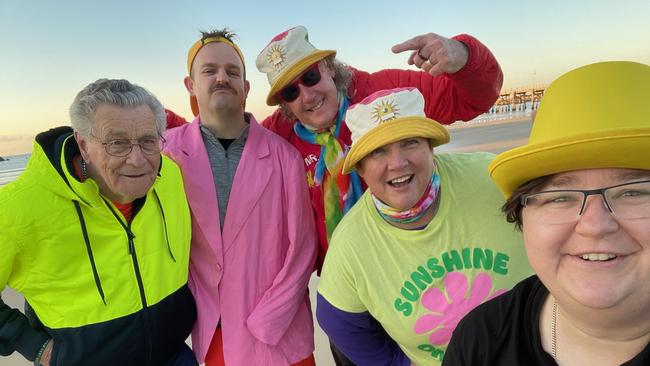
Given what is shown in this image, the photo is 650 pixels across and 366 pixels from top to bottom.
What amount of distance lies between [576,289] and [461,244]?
76 centimetres

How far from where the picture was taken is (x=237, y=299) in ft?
7.61

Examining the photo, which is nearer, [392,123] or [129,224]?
[392,123]

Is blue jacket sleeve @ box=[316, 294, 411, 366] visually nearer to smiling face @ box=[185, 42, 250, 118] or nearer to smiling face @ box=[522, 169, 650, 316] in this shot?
smiling face @ box=[522, 169, 650, 316]

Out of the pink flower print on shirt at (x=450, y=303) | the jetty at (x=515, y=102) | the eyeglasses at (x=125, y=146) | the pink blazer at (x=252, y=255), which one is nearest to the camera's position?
the pink flower print on shirt at (x=450, y=303)

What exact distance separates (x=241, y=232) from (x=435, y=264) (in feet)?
3.68

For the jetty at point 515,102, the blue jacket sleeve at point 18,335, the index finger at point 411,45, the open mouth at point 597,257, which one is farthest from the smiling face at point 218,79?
the jetty at point 515,102

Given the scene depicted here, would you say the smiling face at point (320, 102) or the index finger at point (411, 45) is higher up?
the index finger at point (411, 45)

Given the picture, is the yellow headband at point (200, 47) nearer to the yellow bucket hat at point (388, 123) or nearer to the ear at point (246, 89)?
the ear at point (246, 89)

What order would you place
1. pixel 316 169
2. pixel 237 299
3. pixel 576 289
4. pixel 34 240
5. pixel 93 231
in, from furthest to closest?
pixel 316 169 → pixel 237 299 → pixel 93 231 → pixel 34 240 → pixel 576 289

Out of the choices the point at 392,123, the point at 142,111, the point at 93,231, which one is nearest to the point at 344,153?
the point at 392,123

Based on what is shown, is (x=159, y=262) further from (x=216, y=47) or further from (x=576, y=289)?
(x=576, y=289)

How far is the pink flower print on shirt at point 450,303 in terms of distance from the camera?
175 centimetres

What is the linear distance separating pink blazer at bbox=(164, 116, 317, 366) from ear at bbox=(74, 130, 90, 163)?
57cm

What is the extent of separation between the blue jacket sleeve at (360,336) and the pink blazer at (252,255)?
0.38 metres
